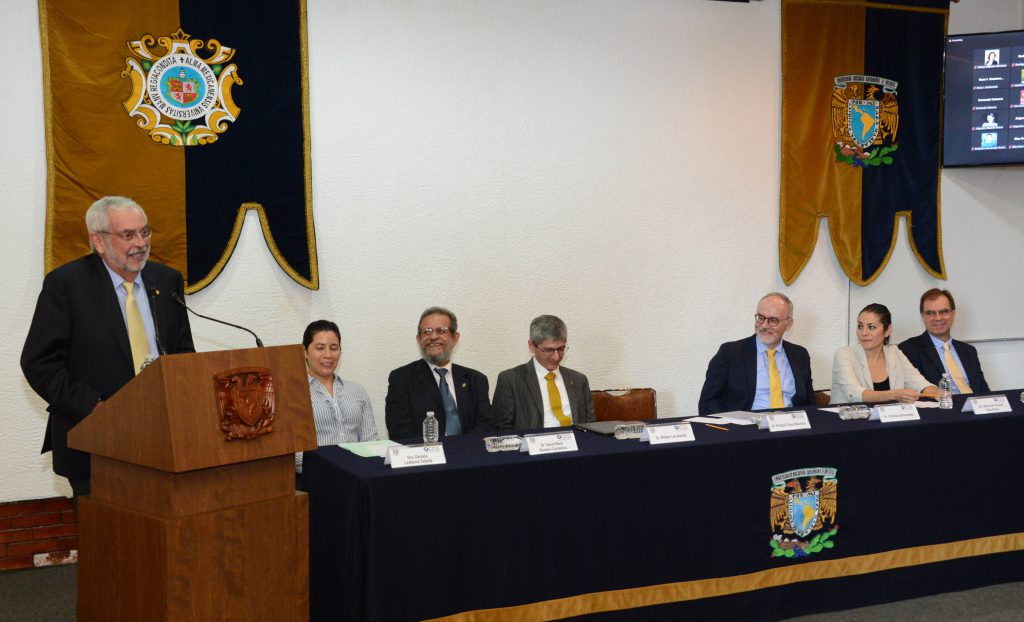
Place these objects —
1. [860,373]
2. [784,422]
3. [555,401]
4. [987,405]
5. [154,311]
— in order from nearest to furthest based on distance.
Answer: [154,311] → [784,422] → [987,405] → [555,401] → [860,373]

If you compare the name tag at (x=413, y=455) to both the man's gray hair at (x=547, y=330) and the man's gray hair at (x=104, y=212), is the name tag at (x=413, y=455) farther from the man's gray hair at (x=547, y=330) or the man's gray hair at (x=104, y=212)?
the man's gray hair at (x=547, y=330)

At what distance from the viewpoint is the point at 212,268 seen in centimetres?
423

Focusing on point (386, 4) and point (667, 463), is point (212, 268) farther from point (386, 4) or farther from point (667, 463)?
point (667, 463)

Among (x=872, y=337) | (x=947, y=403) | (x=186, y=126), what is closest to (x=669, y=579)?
(x=947, y=403)

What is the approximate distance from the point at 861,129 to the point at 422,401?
323cm

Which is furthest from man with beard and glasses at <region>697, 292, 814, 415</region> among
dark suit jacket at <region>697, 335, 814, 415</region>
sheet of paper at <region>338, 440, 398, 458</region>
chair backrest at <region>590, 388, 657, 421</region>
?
sheet of paper at <region>338, 440, 398, 458</region>

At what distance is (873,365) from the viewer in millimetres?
4477

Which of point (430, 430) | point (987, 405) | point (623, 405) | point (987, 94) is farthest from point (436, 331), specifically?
point (987, 94)

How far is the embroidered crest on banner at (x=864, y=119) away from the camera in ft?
17.8

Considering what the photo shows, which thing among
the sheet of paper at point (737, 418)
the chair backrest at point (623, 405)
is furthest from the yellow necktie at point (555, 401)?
the sheet of paper at point (737, 418)

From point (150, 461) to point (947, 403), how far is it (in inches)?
121

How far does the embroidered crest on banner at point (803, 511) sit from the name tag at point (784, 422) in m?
0.16

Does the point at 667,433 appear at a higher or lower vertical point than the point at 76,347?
lower

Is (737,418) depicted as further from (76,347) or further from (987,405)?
(76,347)
